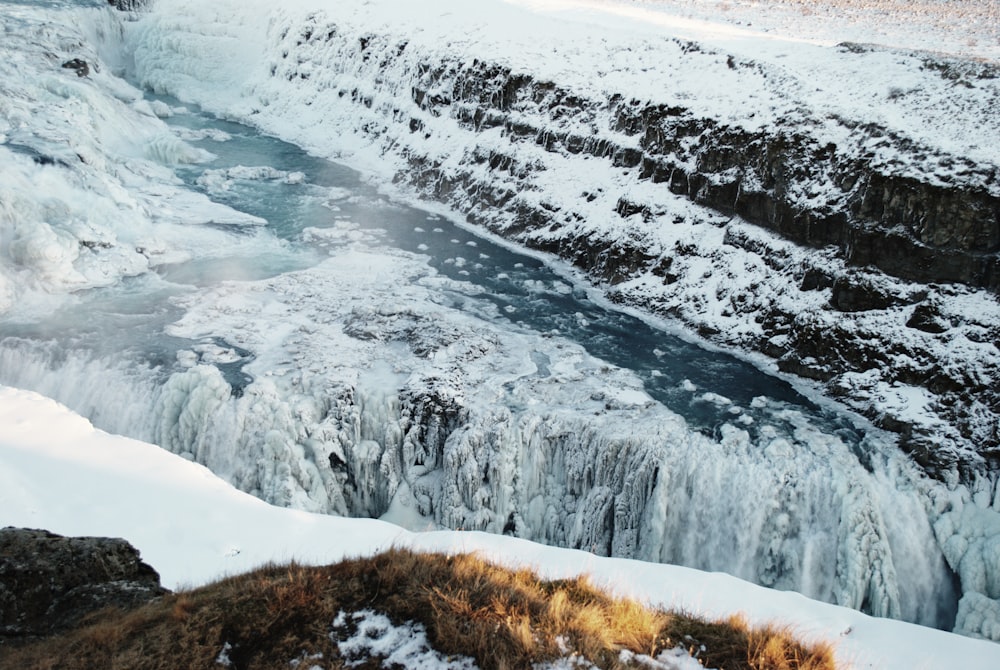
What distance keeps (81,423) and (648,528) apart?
9049 millimetres

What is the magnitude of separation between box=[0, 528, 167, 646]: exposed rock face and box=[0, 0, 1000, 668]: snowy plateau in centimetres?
128

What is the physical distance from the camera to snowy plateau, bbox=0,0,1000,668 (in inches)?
456

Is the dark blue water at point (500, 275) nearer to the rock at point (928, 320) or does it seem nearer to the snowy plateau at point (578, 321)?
the snowy plateau at point (578, 321)

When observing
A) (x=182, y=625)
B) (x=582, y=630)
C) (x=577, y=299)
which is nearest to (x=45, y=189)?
(x=577, y=299)

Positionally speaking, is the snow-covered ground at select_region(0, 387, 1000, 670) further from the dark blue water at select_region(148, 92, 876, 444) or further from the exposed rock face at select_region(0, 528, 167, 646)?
the dark blue water at select_region(148, 92, 876, 444)

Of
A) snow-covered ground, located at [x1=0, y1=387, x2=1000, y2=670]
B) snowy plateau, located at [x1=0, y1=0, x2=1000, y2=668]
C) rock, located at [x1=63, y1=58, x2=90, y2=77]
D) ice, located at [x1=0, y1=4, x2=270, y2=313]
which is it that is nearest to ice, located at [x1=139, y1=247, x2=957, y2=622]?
snowy plateau, located at [x1=0, y1=0, x2=1000, y2=668]

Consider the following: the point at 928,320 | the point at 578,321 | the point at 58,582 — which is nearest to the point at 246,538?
the point at 58,582

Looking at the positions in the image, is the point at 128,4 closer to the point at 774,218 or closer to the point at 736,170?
the point at 736,170

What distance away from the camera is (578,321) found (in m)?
18.2

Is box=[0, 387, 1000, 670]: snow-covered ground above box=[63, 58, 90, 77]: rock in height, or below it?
below

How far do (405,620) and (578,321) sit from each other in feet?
43.0

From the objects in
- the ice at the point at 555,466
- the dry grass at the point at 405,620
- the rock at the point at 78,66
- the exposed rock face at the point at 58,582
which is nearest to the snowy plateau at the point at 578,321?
the ice at the point at 555,466

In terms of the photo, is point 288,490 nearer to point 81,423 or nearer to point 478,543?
point 81,423

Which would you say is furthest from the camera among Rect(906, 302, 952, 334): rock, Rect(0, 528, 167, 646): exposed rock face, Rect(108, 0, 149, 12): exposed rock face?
Rect(108, 0, 149, 12): exposed rock face
